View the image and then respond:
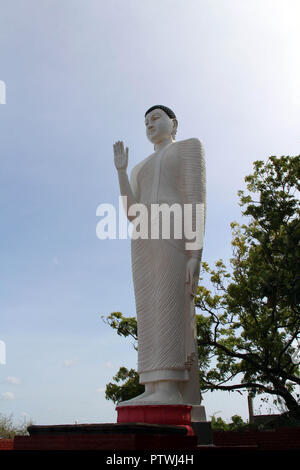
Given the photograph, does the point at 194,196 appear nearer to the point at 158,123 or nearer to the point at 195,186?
the point at 195,186

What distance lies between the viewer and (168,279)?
20.4 ft

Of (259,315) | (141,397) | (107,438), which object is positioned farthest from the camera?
(259,315)

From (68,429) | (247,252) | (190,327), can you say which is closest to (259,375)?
(247,252)

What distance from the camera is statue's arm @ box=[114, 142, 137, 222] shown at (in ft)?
22.1

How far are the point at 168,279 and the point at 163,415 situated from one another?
1637 mm

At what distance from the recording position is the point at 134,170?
735 cm

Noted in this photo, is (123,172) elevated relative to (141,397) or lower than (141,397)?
elevated

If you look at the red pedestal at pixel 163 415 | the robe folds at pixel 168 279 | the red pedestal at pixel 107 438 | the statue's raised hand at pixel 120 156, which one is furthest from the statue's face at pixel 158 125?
the red pedestal at pixel 107 438

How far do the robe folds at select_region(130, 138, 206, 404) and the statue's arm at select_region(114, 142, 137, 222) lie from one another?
202 millimetres

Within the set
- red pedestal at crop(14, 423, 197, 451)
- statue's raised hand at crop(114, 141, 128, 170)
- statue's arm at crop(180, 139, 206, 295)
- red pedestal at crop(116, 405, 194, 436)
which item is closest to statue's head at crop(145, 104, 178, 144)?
statue's arm at crop(180, 139, 206, 295)

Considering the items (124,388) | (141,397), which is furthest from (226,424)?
(141,397)

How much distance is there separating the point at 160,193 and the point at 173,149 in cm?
72

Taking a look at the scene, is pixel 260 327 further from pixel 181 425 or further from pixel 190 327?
pixel 181 425

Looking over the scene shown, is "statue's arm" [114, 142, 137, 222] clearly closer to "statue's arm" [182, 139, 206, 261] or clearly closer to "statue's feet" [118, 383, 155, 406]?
"statue's arm" [182, 139, 206, 261]
